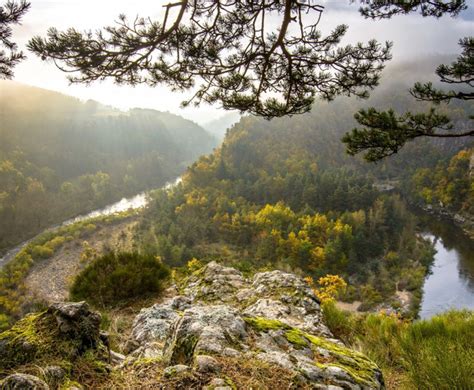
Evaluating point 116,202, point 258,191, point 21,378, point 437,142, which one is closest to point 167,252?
→ point 258,191

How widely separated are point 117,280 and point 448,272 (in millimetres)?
40635

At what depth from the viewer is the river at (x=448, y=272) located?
29656mm

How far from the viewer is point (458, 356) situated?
250 centimetres

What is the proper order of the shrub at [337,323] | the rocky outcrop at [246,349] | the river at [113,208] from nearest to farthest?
the rocky outcrop at [246,349] → the shrub at [337,323] → the river at [113,208]

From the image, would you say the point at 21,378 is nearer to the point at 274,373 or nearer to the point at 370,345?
the point at 274,373

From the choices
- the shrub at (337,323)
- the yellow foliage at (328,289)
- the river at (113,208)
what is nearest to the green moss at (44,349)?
the shrub at (337,323)

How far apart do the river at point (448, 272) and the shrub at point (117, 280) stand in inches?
1061

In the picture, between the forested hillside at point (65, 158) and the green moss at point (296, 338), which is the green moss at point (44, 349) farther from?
the forested hillside at point (65, 158)

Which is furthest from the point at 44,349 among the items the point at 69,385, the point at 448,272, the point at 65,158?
the point at 65,158

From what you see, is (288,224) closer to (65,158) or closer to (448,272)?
(448,272)

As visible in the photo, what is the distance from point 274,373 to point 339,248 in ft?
123

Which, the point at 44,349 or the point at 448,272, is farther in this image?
the point at 448,272

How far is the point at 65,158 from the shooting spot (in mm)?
97938

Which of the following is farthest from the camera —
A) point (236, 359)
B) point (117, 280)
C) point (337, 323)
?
point (117, 280)
